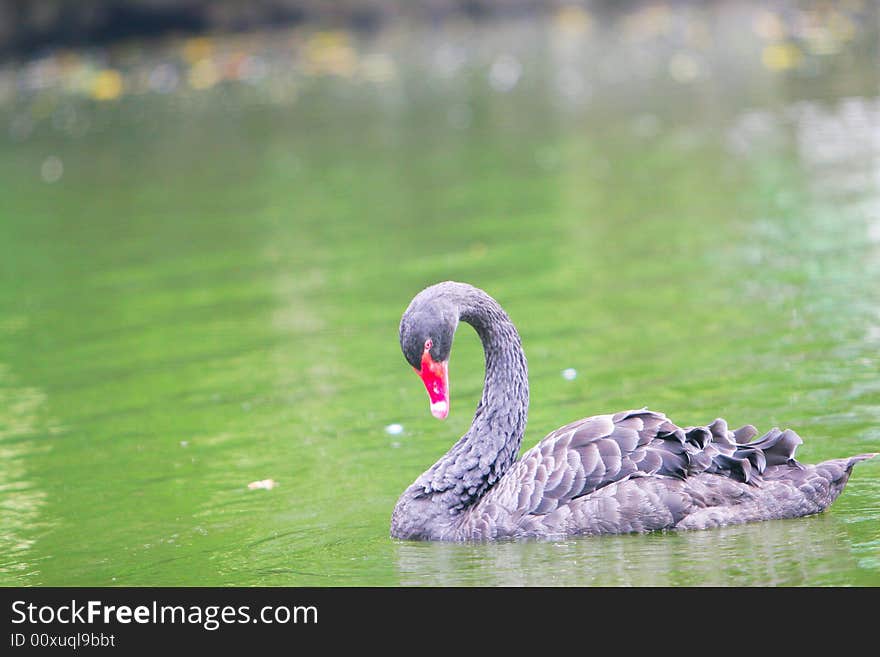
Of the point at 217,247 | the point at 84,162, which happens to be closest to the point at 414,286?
the point at 217,247

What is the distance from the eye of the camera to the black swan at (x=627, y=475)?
525 cm

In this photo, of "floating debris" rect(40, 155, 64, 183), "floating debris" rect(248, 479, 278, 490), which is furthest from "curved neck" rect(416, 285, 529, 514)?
"floating debris" rect(40, 155, 64, 183)

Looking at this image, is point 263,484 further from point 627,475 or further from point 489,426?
point 627,475

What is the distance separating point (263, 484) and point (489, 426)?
1.21m

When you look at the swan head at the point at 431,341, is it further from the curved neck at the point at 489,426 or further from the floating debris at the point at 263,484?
the floating debris at the point at 263,484

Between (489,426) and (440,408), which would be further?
(489,426)

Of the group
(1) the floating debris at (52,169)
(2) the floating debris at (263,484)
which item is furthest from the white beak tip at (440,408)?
(1) the floating debris at (52,169)

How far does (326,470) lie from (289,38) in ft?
75.1

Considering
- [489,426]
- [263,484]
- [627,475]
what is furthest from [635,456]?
[263,484]

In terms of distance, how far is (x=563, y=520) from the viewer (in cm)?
530

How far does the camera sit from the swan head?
5.25 meters

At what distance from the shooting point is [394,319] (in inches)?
347
